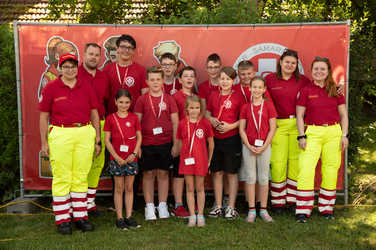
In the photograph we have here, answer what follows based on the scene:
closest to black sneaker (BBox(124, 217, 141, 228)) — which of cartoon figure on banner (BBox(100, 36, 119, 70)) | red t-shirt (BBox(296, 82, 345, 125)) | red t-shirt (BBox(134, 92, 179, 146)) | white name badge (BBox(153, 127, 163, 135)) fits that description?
red t-shirt (BBox(134, 92, 179, 146))

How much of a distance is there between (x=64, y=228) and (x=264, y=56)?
3589mm

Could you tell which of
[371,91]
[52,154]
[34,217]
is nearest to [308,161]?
[371,91]

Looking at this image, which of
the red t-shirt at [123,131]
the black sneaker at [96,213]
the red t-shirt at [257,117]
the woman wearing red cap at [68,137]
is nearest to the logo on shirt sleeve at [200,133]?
the red t-shirt at [257,117]

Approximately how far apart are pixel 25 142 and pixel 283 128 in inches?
149

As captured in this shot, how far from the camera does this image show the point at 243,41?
493cm

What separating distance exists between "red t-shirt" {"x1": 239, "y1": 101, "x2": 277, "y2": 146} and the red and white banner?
97cm

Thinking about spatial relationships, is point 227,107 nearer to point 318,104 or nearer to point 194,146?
point 194,146

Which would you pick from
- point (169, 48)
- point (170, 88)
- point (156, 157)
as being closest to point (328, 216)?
point (156, 157)

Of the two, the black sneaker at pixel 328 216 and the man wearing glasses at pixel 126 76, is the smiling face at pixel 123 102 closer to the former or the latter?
the man wearing glasses at pixel 126 76

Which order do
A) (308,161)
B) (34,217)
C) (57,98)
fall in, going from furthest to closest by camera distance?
1. (34,217)
2. (308,161)
3. (57,98)

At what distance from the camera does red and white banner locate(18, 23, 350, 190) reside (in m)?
4.88

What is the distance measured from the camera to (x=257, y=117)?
4.15 m

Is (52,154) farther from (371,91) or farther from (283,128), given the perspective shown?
(371,91)

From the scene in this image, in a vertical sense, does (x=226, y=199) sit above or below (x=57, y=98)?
below
